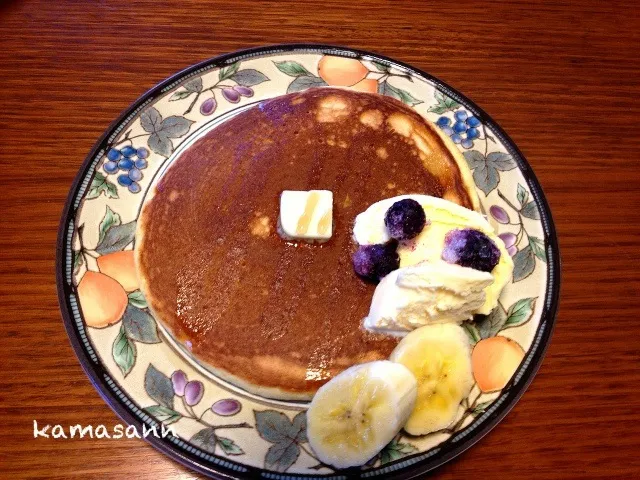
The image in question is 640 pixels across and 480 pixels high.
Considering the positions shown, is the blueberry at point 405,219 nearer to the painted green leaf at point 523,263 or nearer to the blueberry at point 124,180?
the painted green leaf at point 523,263

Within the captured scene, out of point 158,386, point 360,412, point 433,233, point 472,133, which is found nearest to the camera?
point 360,412

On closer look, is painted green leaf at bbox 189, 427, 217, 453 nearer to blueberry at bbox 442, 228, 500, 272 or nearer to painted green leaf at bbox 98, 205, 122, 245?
painted green leaf at bbox 98, 205, 122, 245

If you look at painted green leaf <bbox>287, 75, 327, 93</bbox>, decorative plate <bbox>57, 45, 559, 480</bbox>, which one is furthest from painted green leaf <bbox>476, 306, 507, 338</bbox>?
painted green leaf <bbox>287, 75, 327, 93</bbox>

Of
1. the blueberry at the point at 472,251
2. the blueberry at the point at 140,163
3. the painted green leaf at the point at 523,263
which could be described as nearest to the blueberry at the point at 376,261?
the blueberry at the point at 472,251

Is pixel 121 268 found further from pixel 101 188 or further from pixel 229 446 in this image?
pixel 229 446

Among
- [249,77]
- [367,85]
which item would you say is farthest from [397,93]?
[249,77]

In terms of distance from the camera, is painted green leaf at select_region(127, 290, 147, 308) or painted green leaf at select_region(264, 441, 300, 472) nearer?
painted green leaf at select_region(264, 441, 300, 472)
